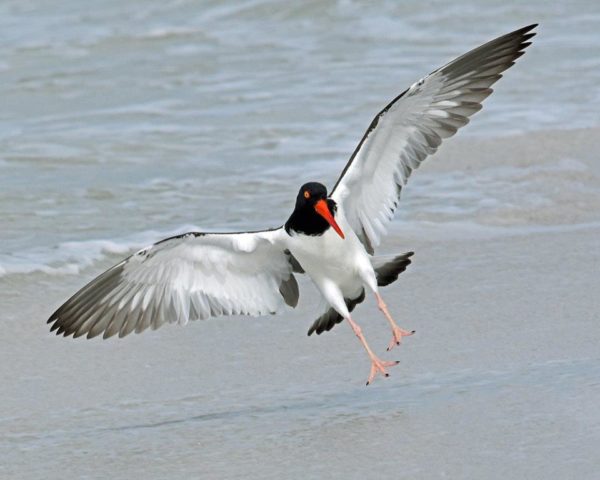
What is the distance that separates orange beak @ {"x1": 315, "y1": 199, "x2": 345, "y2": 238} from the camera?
6.14m

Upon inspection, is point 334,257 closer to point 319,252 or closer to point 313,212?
point 319,252

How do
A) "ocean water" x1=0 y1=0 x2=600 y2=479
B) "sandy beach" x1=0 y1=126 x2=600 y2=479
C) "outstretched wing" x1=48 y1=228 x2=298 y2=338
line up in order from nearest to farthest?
"sandy beach" x1=0 y1=126 x2=600 y2=479 < "ocean water" x1=0 y1=0 x2=600 y2=479 < "outstretched wing" x1=48 y1=228 x2=298 y2=338

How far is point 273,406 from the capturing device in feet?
19.1

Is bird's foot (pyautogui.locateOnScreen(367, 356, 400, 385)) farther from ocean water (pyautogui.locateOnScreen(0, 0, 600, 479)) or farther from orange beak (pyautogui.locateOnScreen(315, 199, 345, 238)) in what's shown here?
orange beak (pyautogui.locateOnScreen(315, 199, 345, 238))

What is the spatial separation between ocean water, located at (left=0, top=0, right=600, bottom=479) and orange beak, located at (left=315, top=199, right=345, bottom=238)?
2.32ft

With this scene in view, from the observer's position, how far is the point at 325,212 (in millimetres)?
6152

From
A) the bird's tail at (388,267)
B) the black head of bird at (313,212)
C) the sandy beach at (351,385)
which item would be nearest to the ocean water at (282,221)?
the sandy beach at (351,385)

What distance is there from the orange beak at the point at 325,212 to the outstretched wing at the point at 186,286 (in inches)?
13.5

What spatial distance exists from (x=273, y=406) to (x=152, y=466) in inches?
31.7

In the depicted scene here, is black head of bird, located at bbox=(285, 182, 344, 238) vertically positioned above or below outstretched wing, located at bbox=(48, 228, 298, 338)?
above

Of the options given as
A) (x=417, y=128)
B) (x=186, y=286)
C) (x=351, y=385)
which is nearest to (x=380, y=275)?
(x=351, y=385)

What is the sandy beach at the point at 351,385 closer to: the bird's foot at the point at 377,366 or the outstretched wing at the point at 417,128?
the bird's foot at the point at 377,366

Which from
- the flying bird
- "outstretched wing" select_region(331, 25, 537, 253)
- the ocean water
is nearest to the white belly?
the flying bird

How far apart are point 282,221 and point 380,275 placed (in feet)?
8.36
